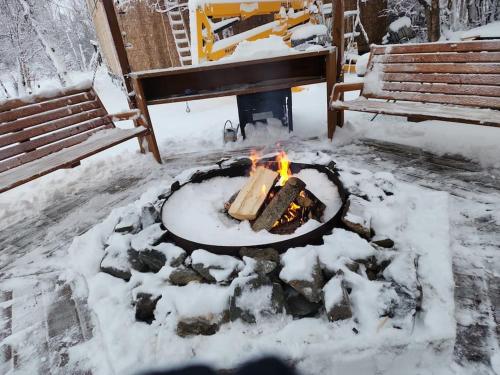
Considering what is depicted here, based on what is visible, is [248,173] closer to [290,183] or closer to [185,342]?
[290,183]

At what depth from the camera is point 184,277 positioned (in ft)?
7.39

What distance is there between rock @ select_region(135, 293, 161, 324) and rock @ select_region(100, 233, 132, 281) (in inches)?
14.7

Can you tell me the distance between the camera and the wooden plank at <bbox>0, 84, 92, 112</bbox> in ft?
14.0

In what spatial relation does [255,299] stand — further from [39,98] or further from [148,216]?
[39,98]

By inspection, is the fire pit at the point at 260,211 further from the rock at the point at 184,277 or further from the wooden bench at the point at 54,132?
the wooden bench at the point at 54,132

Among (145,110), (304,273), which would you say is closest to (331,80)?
(145,110)

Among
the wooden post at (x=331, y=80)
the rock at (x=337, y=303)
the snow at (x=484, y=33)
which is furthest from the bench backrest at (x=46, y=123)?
the snow at (x=484, y=33)

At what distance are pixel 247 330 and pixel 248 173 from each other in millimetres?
1760

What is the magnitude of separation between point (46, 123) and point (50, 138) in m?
0.25

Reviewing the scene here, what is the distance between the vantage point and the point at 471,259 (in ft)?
7.86

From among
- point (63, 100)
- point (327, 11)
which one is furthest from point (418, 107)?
point (327, 11)

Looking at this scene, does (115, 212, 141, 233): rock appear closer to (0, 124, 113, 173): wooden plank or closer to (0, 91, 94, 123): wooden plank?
(0, 124, 113, 173): wooden plank

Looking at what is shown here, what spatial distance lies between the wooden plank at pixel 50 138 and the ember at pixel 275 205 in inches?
123

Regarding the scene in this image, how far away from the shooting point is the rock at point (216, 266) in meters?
2.19
